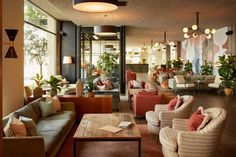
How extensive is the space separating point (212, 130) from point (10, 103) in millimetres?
4404

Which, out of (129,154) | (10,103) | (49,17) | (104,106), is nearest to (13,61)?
(10,103)

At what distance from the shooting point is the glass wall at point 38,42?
367 inches

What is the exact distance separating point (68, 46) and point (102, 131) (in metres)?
9.77

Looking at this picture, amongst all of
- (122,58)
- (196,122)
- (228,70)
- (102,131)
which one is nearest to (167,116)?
(196,122)

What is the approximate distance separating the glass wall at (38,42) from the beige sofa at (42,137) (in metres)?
3.80

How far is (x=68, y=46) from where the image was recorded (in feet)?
44.1

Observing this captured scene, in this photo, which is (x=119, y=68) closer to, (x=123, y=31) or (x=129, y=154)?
(x=123, y=31)

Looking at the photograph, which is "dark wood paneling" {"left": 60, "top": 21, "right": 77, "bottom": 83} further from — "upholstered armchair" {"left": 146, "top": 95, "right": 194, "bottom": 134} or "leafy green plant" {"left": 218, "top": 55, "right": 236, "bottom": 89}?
"upholstered armchair" {"left": 146, "top": 95, "right": 194, "bottom": 134}

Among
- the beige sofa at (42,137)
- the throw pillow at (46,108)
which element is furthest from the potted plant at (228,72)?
the throw pillow at (46,108)

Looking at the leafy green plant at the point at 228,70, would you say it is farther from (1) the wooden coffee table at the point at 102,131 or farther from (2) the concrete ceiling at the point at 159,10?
(1) the wooden coffee table at the point at 102,131

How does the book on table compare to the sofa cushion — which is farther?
the sofa cushion

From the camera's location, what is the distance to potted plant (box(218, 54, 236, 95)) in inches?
451

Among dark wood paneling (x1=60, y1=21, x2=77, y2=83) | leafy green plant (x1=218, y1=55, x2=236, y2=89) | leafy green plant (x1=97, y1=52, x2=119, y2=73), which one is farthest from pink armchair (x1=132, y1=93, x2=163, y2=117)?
dark wood paneling (x1=60, y1=21, x2=77, y2=83)

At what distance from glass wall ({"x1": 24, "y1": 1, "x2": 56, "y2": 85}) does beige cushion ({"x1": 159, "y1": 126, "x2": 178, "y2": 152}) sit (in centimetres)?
611
